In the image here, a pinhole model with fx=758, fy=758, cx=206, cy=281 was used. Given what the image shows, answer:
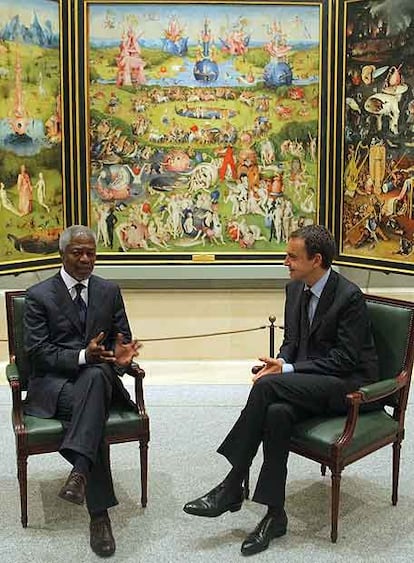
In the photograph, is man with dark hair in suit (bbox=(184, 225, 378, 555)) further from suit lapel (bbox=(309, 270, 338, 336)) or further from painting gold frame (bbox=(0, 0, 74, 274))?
painting gold frame (bbox=(0, 0, 74, 274))

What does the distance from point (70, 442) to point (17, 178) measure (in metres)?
3.47

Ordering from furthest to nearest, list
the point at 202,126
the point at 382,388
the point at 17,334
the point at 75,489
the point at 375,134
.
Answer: the point at 202,126
the point at 375,134
the point at 17,334
the point at 382,388
the point at 75,489

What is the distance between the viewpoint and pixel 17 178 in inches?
256

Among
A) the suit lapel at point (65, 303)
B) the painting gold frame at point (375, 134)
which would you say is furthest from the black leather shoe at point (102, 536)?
the painting gold frame at point (375, 134)

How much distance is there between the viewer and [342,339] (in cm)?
388

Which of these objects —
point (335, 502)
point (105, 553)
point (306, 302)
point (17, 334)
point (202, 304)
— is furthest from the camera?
point (202, 304)

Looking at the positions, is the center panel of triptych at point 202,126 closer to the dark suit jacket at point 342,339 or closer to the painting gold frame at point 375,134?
the painting gold frame at point 375,134

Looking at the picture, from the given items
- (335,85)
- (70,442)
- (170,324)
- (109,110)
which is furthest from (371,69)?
(70,442)

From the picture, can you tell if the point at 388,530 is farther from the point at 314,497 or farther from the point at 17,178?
the point at 17,178

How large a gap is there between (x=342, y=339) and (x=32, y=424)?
64.5 inches

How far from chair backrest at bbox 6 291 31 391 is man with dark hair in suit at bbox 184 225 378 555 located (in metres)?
1.23

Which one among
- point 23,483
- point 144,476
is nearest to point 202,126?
point 144,476

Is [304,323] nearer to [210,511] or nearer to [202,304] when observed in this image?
[210,511]

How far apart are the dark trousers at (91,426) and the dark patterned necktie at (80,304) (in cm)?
29
